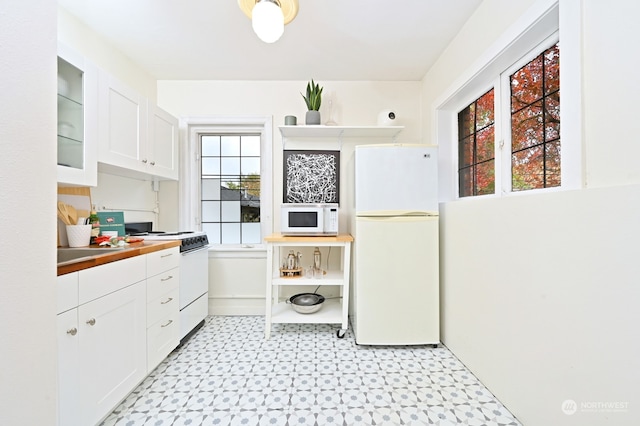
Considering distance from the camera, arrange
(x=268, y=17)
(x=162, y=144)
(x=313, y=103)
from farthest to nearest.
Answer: (x=313, y=103) < (x=162, y=144) < (x=268, y=17)

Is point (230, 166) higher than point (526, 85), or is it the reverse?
point (526, 85)

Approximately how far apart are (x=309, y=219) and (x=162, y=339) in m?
1.38

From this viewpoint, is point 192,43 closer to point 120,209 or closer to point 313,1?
point 313,1

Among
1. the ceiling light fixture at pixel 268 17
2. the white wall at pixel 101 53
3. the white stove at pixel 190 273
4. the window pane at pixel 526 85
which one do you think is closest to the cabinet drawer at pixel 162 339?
the white stove at pixel 190 273

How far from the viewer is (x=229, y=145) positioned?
2918mm

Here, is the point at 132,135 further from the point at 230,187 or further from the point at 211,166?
the point at 230,187

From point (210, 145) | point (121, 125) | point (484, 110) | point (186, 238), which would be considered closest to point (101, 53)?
point (121, 125)

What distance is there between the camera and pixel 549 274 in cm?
120

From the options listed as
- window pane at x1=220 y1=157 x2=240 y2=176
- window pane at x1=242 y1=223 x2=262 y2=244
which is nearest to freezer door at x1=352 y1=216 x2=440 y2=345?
window pane at x1=242 y1=223 x2=262 y2=244

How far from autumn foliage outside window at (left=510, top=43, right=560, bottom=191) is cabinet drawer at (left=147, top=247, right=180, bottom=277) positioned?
2282 millimetres

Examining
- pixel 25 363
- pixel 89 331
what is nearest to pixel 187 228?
pixel 89 331

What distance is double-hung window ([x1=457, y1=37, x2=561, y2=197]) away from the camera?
1404 mm

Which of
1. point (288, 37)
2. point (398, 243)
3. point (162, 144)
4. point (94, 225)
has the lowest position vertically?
point (398, 243)

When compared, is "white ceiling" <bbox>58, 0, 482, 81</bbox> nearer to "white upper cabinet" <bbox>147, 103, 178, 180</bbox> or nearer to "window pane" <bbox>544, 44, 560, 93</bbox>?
"white upper cabinet" <bbox>147, 103, 178, 180</bbox>
